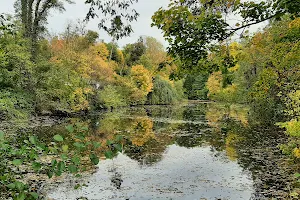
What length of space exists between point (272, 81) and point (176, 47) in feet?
11.5

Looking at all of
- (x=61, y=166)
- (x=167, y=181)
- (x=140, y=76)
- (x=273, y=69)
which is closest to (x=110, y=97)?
(x=140, y=76)

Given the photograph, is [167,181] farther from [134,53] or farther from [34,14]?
[134,53]

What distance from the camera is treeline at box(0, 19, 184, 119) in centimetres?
1340

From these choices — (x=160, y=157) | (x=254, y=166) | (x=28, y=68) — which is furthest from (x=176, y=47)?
(x=28, y=68)

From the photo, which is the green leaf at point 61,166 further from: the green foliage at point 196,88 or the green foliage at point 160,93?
the green foliage at point 196,88

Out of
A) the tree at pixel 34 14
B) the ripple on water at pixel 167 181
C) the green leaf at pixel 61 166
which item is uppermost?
the tree at pixel 34 14

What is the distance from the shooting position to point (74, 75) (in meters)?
21.6

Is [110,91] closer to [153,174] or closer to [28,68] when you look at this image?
[28,68]

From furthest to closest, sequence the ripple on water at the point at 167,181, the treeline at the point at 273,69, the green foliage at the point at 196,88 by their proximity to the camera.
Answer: the green foliage at the point at 196,88 < the ripple on water at the point at 167,181 < the treeline at the point at 273,69

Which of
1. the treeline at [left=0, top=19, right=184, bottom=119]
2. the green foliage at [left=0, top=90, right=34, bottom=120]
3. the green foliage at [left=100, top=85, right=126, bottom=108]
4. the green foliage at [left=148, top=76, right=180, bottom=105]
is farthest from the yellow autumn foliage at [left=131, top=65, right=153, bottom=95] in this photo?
the green foliage at [left=0, top=90, right=34, bottom=120]

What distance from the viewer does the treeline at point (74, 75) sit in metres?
13.4

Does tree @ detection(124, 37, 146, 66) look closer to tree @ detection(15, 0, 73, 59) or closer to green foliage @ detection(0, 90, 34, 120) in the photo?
tree @ detection(15, 0, 73, 59)

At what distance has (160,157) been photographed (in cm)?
1009

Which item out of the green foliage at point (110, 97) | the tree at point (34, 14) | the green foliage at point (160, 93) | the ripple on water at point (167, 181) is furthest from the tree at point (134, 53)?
the ripple on water at point (167, 181)
